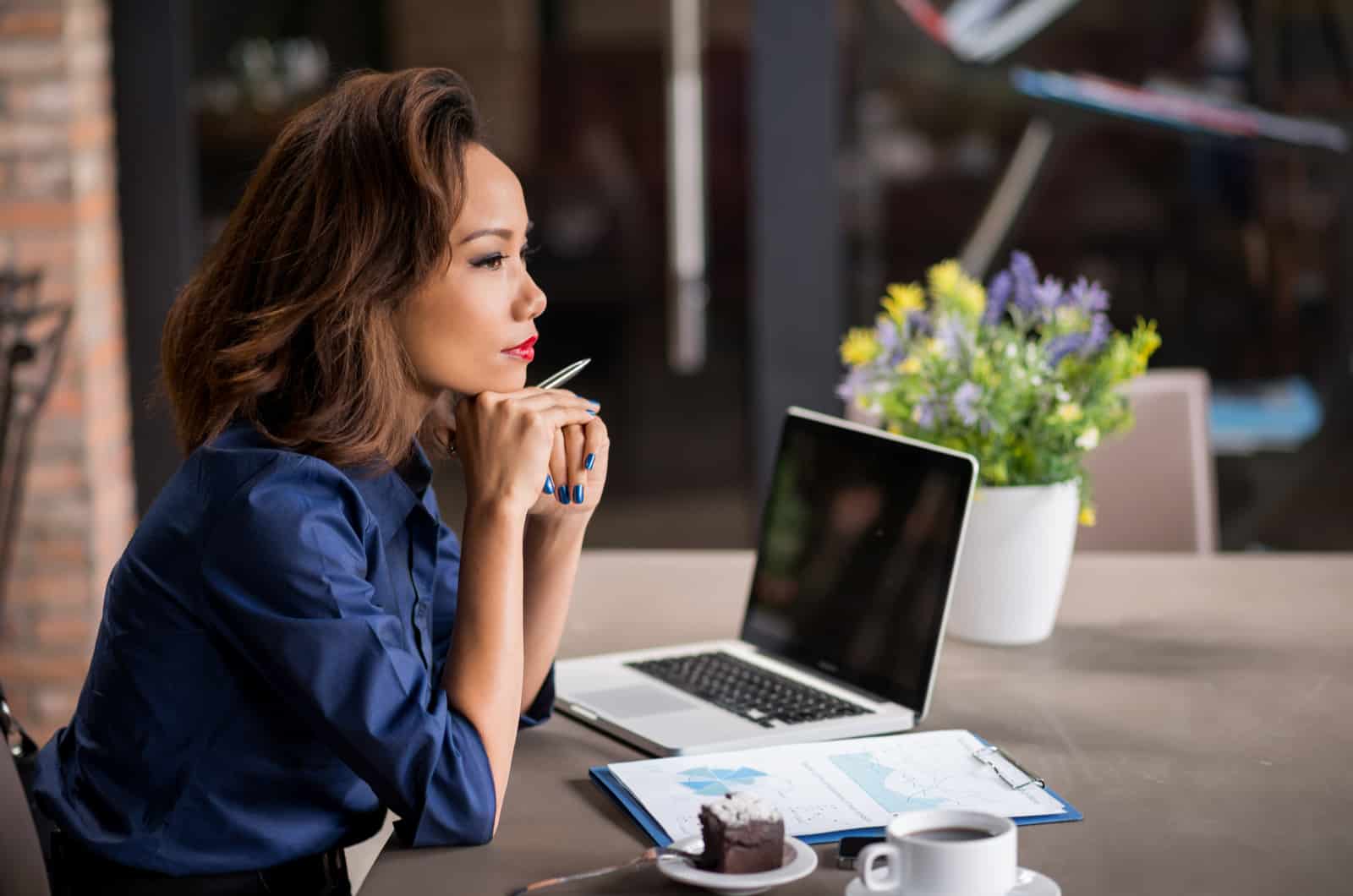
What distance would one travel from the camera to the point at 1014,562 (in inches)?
63.0

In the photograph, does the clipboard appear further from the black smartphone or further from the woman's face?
the woman's face

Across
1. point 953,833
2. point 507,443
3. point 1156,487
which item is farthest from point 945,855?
point 1156,487

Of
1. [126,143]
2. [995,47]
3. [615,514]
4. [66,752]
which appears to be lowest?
[615,514]

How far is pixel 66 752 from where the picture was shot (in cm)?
132

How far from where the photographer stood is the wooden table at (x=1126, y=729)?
3.58ft

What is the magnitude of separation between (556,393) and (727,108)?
14.5ft

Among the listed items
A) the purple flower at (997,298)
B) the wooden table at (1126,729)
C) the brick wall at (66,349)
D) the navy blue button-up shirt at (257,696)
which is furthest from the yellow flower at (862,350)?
the brick wall at (66,349)

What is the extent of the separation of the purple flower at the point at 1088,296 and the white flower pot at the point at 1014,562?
18 centimetres

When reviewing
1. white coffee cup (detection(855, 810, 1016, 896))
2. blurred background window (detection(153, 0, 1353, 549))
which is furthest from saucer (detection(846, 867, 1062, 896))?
blurred background window (detection(153, 0, 1353, 549))

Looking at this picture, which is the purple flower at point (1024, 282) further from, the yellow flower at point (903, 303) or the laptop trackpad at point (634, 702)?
the laptop trackpad at point (634, 702)

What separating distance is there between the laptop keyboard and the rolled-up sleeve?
13.2 inches

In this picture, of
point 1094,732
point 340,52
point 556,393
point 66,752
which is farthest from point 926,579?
point 340,52

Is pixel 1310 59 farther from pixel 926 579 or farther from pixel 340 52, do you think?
pixel 340 52

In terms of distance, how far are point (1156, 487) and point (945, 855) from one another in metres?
1.39
